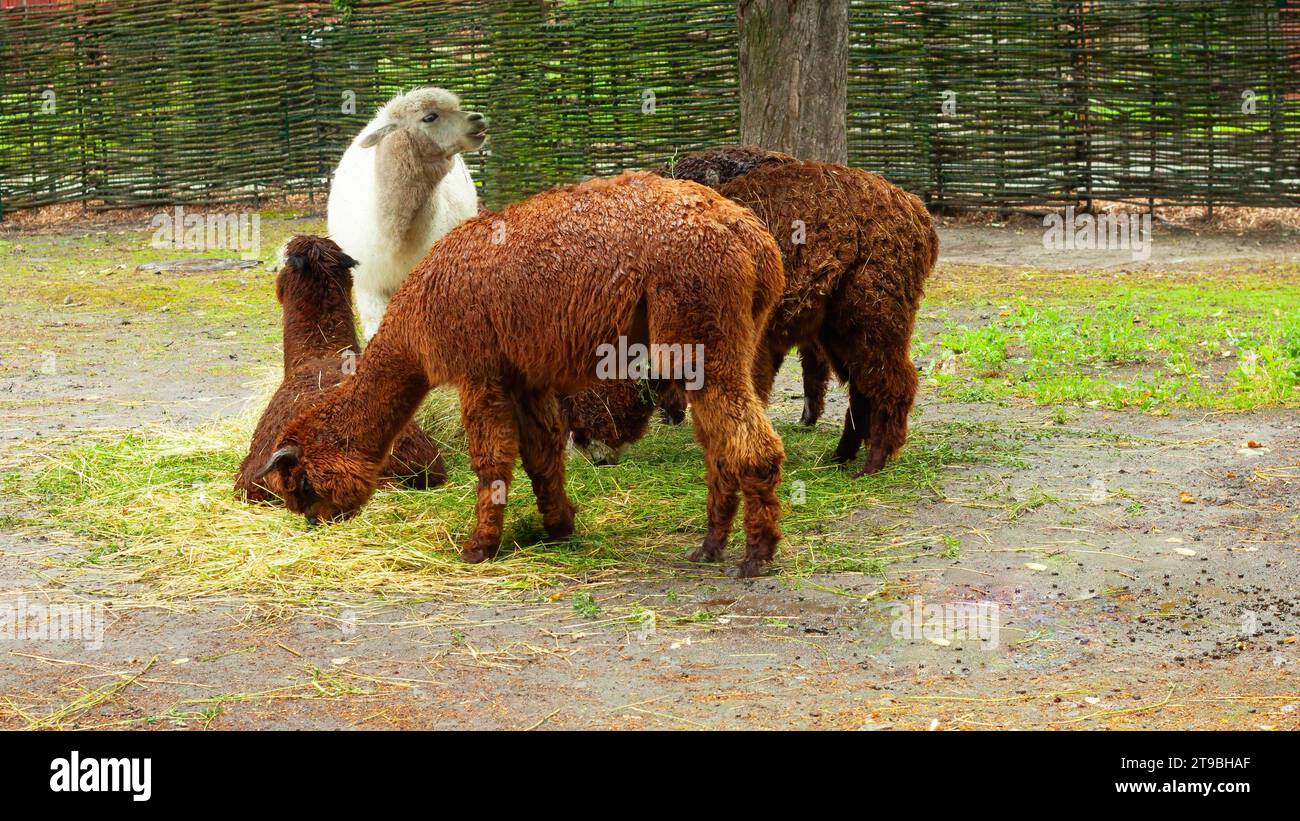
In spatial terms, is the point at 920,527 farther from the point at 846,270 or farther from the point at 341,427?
the point at 341,427

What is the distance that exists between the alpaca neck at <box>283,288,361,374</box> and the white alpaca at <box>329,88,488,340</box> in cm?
86

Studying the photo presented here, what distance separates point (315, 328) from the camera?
7.27 meters

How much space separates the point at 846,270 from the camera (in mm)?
6812

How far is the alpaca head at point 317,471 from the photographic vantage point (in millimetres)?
5797

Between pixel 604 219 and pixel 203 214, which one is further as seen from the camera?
pixel 203 214

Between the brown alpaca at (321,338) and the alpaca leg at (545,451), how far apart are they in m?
1.05

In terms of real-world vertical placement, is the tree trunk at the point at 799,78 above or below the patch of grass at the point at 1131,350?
above

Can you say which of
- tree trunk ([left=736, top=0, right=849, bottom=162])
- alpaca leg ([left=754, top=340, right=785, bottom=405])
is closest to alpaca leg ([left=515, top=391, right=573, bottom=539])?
alpaca leg ([left=754, top=340, right=785, bottom=405])

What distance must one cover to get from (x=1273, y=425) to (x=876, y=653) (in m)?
3.88

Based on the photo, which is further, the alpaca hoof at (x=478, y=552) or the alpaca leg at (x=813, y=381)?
the alpaca leg at (x=813, y=381)

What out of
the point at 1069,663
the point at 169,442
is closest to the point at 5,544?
the point at 169,442

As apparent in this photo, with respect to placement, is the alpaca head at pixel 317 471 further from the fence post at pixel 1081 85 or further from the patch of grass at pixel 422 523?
the fence post at pixel 1081 85

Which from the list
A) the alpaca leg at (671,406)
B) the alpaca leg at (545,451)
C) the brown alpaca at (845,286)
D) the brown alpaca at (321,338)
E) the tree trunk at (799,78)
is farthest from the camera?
the tree trunk at (799,78)

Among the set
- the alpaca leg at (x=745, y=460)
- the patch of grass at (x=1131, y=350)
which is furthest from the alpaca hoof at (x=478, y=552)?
the patch of grass at (x=1131, y=350)
